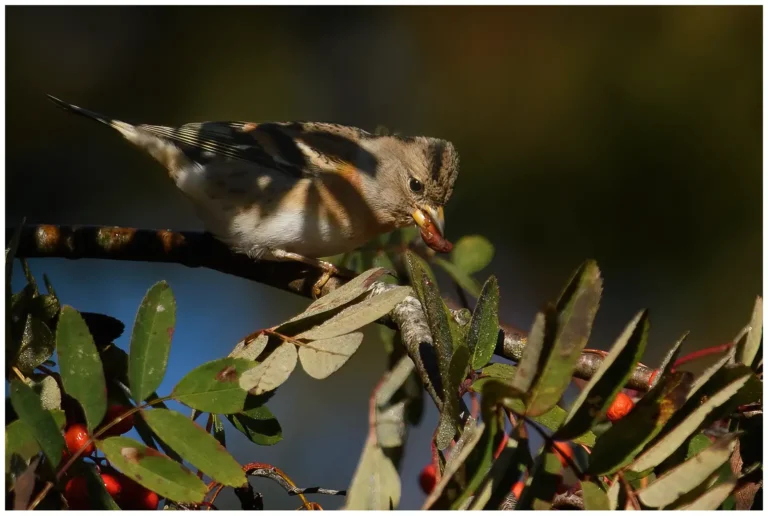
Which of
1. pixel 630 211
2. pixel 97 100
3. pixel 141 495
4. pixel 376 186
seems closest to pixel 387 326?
pixel 141 495

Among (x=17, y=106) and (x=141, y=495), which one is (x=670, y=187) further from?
(x=17, y=106)

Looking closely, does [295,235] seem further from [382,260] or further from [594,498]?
[594,498]

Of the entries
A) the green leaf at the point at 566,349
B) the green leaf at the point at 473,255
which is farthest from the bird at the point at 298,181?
the green leaf at the point at 566,349

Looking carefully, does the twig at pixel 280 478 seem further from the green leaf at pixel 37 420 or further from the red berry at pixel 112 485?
the green leaf at pixel 37 420

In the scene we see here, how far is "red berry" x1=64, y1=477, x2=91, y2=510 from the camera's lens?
1248 mm

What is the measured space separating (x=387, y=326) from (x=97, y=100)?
123 inches

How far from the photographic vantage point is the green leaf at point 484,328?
4.16ft

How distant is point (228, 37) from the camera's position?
12.4 feet

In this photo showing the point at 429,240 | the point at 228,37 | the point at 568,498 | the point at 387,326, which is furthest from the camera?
the point at 228,37

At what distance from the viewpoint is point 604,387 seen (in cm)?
103

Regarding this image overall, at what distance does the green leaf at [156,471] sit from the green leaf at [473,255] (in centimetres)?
119

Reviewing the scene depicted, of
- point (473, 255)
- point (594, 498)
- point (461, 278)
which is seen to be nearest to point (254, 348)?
point (594, 498)

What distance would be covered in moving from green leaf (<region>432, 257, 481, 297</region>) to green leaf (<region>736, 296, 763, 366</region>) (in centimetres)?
83

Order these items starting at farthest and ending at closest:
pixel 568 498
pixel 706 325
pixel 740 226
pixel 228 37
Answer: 1. pixel 228 37
2. pixel 706 325
3. pixel 740 226
4. pixel 568 498
